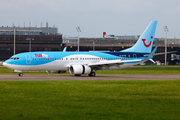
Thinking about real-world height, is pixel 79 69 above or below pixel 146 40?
below

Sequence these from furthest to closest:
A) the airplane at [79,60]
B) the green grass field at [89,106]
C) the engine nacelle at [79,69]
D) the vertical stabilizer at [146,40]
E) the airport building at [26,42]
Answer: the airport building at [26,42] < the vertical stabilizer at [146,40] < the engine nacelle at [79,69] < the airplane at [79,60] < the green grass field at [89,106]

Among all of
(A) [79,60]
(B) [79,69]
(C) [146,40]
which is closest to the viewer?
(B) [79,69]

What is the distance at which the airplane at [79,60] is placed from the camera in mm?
47344

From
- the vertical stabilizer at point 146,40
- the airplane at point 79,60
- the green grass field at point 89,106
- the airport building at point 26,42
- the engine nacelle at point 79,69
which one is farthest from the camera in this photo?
the airport building at point 26,42

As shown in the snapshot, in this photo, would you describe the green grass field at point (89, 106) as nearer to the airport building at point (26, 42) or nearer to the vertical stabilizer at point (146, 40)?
the vertical stabilizer at point (146, 40)

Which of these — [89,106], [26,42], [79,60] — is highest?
[26,42]

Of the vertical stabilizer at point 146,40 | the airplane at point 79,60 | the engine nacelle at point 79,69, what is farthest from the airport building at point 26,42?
the engine nacelle at point 79,69

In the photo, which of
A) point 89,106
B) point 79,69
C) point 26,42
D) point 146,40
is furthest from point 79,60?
point 26,42

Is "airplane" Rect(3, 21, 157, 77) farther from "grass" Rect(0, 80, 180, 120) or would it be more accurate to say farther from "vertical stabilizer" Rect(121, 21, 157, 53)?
"grass" Rect(0, 80, 180, 120)

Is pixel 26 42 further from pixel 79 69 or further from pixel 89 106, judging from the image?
pixel 89 106

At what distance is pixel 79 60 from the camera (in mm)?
51094

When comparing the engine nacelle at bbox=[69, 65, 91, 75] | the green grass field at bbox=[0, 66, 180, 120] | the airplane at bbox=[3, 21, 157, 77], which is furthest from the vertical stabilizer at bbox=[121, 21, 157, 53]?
the green grass field at bbox=[0, 66, 180, 120]

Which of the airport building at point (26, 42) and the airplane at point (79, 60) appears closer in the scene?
the airplane at point (79, 60)

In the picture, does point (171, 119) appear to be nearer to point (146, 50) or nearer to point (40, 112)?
point (40, 112)
